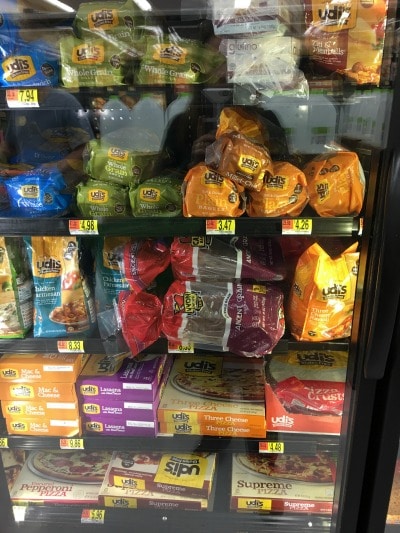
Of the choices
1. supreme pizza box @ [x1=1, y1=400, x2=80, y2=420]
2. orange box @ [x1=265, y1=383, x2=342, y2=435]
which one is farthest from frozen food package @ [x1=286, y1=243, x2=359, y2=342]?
supreme pizza box @ [x1=1, y1=400, x2=80, y2=420]

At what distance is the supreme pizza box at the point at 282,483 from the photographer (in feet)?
5.11

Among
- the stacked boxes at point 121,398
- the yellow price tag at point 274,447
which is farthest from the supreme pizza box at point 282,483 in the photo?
the stacked boxes at point 121,398

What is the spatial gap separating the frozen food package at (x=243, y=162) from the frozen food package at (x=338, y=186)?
14 cm

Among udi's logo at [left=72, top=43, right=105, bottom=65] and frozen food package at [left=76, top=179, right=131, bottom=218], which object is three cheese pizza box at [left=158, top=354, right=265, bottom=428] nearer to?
frozen food package at [left=76, top=179, right=131, bottom=218]

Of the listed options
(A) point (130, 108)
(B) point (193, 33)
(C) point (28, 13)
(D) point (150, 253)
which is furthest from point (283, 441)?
(C) point (28, 13)

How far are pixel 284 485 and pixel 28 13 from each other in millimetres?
1724

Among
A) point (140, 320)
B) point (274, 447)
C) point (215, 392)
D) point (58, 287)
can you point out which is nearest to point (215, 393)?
point (215, 392)

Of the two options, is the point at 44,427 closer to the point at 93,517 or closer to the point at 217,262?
the point at 93,517

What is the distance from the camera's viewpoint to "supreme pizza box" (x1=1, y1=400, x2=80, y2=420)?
1529mm

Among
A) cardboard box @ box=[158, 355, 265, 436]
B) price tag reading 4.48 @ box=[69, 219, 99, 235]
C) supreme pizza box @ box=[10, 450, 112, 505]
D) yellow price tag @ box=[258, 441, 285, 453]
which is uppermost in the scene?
price tag reading 4.48 @ box=[69, 219, 99, 235]

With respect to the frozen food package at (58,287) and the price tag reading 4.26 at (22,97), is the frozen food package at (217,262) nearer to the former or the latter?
the frozen food package at (58,287)

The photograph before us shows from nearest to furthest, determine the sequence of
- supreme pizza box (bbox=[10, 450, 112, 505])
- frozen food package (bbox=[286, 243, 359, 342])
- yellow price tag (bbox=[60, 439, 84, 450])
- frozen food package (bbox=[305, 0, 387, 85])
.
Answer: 1. frozen food package (bbox=[305, 0, 387, 85])
2. frozen food package (bbox=[286, 243, 359, 342])
3. yellow price tag (bbox=[60, 439, 84, 450])
4. supreme pizza box (bbox=[10, 450, 112, 505])

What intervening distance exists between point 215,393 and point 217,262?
461 mm

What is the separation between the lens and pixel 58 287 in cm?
143
